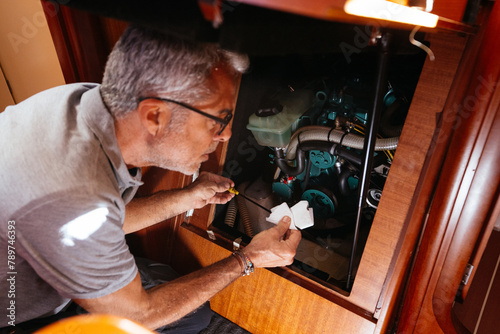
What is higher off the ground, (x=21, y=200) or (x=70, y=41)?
(x=70, y=41)

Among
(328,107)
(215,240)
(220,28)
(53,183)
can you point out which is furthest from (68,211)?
(328,107)

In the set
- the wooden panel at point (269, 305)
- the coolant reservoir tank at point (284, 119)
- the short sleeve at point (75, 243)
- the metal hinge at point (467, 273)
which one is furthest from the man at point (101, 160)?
the metal hinge at point (467, 273)

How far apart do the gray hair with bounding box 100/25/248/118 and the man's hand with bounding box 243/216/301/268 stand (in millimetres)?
533

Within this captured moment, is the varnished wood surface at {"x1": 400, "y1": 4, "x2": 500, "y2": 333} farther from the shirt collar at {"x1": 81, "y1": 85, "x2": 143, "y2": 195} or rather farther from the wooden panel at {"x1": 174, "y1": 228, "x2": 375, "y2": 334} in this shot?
the shirt collar at {"x1": 81, "y1": 85, "x2": 143, "y2": 195}

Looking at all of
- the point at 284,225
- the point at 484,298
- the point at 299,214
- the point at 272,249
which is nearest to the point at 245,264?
the point at 272,249

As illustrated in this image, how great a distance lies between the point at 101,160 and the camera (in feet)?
2.49

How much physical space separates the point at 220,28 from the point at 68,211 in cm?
56

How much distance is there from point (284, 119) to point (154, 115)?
0.52 metres

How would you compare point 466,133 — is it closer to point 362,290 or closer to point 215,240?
point 362,290

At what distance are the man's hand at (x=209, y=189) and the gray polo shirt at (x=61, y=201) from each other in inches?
14.3

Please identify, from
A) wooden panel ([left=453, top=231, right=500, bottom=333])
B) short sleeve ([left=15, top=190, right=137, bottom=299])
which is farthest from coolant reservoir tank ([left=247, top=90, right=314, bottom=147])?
wooden panel ([left=453, top=231, right=500, bottom=333])

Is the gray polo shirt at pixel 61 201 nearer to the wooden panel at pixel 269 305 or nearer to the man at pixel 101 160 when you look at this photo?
the man at pixel 101 160

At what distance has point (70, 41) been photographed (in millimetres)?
1288

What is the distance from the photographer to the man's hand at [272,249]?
1026mm
